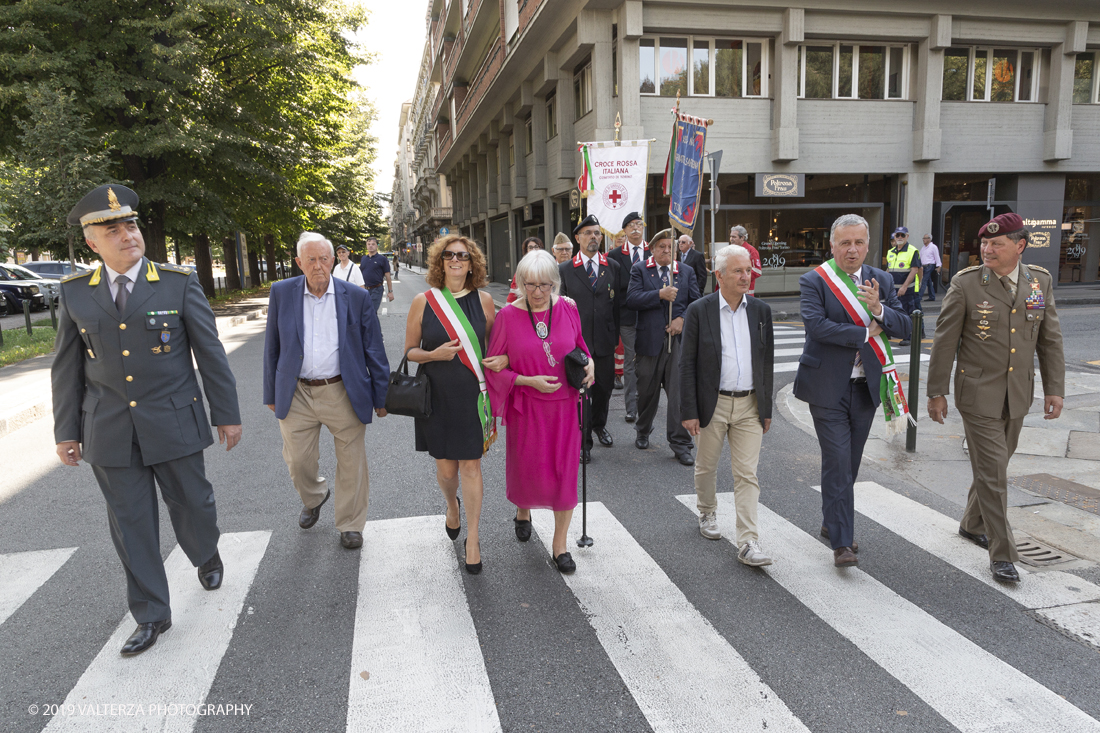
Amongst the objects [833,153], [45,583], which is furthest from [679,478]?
[833,153]

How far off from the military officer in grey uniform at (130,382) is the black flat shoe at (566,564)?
219cm

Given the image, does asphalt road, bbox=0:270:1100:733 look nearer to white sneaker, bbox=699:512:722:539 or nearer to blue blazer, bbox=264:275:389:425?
white sneaker, bbox=699:512:722:539

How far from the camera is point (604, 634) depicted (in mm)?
3447

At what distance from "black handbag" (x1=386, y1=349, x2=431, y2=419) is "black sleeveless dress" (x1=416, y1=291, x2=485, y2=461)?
8 cm

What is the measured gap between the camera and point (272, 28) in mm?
18906

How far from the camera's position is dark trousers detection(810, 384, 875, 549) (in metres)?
4.12

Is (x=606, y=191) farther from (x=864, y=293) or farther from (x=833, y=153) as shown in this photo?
(x=833, y=153)

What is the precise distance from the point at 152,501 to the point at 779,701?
10.8 ft

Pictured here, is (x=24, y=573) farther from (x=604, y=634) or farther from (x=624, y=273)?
(x=624, y=273)

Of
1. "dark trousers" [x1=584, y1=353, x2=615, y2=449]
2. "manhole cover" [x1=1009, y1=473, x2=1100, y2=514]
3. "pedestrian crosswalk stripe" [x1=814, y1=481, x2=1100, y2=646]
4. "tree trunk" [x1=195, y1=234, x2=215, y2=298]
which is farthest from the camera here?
"tree trunk" [x1=195, y1=234, x2=215, y2=298]

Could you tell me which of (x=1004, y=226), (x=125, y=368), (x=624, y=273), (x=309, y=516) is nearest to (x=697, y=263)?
(x=624, y=273)

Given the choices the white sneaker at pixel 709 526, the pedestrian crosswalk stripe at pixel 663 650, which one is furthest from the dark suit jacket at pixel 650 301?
the pedestrian crosswalk stripe at pixel 663 650

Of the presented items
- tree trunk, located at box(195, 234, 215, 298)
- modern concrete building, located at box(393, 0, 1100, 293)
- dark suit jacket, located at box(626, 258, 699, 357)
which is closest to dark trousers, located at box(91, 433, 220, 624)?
dark suit jacket, located at box(626, 258, 699, 357)

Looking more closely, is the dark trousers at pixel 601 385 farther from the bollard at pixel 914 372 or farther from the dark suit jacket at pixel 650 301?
the bollard at pixel 914 372
